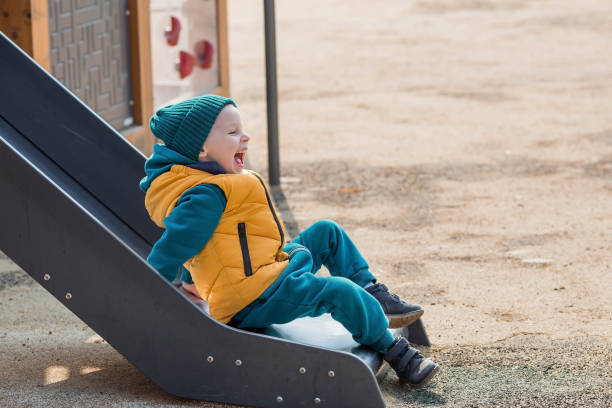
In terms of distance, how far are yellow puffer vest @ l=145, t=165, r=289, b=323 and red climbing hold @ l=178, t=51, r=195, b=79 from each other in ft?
14.8

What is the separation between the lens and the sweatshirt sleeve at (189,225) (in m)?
2.94

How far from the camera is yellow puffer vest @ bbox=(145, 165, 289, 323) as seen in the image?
3.03 metres

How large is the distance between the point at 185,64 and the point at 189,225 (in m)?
4.75

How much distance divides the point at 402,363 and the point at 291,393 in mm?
406

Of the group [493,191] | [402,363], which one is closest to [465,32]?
[493,191]

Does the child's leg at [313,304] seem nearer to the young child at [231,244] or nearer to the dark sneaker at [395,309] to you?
the young child at [231,244]

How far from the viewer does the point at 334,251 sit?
3.42 m

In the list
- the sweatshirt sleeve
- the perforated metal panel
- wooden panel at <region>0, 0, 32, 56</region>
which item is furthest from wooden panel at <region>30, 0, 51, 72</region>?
the sweatshirt sleeve

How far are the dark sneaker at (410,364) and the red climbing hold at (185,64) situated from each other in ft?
15.5

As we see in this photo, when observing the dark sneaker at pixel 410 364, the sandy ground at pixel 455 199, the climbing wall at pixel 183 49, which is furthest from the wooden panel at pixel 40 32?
the dark sneaker at pixel 410 364

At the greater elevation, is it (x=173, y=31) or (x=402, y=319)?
(x=173, y=31)

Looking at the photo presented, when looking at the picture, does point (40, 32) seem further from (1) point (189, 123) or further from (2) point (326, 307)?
(2) point (326, 307)

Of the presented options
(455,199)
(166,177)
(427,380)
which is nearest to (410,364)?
(427,380)

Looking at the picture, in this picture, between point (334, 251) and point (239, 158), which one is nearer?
point (239, 158)
